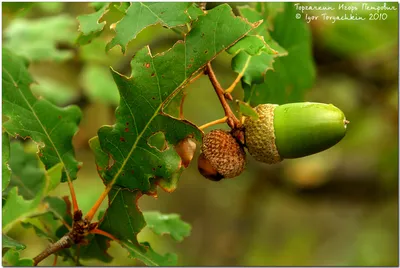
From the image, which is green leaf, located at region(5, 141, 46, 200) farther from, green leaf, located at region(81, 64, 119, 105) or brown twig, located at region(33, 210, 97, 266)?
green leaf, located at region(81, 64, 119, 105)

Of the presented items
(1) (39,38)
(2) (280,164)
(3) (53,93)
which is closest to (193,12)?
(1) (39,38)

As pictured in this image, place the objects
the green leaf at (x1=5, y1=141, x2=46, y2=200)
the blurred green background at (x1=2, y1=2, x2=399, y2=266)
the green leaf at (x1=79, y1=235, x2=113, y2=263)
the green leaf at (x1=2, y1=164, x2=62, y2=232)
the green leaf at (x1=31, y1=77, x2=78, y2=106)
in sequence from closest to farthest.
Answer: the green leaf at (x1=2, y1=164, x2=62, y2=232) → the green leaf at (x1=79, y1=235, x2=113, y2=263) → the green leaf at (x1=5, y1=141, x2=46, y2=200) → the green leaf at (x1=31, y1=77, x2=78, y2=106) → the blurred green background at (x1=2, y1=2, x2=399, y2=266)

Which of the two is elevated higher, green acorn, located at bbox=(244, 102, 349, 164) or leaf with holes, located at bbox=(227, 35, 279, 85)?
leaf with holes, located at bbox=(227, 35, 279, 85)

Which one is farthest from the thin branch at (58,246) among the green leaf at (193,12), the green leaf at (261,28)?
the green leaf at (261,28)

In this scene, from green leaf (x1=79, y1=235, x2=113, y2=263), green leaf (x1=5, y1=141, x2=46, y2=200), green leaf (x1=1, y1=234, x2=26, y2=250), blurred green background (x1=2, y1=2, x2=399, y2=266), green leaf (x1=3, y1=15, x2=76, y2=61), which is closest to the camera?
green leaf (x1=1, y1=234, x2=26, y2=250)

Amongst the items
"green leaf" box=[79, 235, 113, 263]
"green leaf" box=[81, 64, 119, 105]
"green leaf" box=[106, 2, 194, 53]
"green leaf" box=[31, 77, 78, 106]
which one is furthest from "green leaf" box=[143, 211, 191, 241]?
"green leaf" box=[81, 64, 119, 105]

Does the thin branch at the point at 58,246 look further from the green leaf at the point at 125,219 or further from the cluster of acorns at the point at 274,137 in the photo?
the cluster of acorns at the point at 274,137

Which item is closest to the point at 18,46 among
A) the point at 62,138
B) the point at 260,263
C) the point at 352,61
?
the point at 62,138
